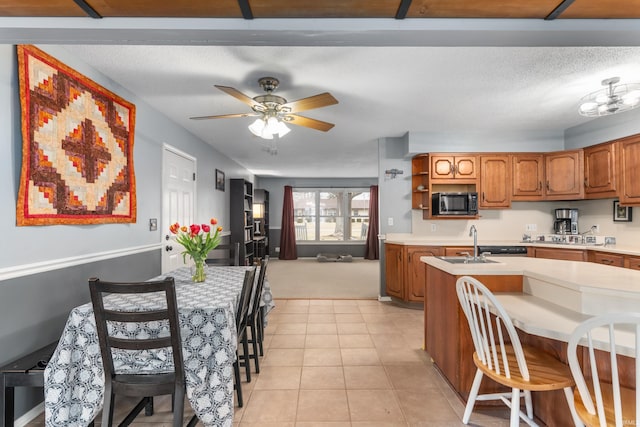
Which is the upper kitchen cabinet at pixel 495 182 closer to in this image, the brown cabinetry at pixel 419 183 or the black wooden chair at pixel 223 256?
the brown cabinetry at pixel 419 183

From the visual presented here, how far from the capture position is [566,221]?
454cm

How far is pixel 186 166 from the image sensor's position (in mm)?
4172

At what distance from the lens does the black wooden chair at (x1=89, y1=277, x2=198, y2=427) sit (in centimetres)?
146

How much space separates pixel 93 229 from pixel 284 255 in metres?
6.84

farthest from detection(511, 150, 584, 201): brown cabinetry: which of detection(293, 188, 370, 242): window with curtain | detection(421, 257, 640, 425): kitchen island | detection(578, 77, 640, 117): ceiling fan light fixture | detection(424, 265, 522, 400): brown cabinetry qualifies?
detection(293, 188, 370, 242): window with curtain

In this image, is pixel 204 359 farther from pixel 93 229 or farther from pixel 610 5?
pixel 610 5

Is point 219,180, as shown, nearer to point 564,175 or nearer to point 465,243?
point 465,243

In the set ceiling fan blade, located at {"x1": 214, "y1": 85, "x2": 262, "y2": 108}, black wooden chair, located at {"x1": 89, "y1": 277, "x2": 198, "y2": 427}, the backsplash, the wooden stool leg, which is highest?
ceiling fan blade, located at {"x1": 214, "y1": 85, "x2": 262, "y2": 108}

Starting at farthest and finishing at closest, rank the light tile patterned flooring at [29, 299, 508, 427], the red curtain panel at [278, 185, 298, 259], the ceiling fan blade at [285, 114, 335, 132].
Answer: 1. the red curtain panel at [278, 185, 298, 259]
2. the ceiling fan blade at [285, 114, 335, 132]
3. the light tile patterned flooring at [29, 299, 508, 427]

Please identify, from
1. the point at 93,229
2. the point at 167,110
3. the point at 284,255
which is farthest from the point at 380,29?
the point at 284,255

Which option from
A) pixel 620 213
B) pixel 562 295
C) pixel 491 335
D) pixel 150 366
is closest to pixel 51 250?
pixel 150 366

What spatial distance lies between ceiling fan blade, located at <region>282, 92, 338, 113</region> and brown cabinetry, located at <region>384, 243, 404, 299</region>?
2525 mm

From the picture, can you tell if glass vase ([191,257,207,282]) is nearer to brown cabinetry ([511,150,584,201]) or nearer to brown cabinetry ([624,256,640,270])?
brown cabinetry ([624,256,640,270])

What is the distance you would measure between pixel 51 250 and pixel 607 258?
16.7 feet
